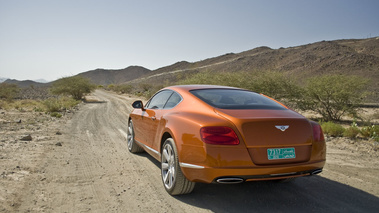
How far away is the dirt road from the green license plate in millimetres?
611

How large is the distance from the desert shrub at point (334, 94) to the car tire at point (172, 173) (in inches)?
479

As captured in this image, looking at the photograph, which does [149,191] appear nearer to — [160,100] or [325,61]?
[160,100]

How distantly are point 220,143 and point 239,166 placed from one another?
0.30 metres

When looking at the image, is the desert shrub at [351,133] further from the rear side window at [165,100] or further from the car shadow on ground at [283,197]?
the rear side window at [165,100]

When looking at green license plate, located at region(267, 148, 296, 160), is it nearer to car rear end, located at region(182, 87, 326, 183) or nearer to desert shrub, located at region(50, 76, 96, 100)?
car rear end, located at region(182, 87, 326, 183)

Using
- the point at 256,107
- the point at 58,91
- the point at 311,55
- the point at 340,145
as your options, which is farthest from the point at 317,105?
the point at 311,55

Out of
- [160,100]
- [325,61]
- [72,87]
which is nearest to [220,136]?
[160,100]

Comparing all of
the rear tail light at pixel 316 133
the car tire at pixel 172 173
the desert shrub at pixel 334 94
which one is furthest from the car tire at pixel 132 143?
the desert shrub at pixel 334 94

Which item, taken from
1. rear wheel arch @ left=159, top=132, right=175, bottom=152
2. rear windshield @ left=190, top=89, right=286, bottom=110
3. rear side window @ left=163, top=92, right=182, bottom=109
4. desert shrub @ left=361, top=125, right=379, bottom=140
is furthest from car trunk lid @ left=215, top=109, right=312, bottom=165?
desert shrub @ left=361, top=125, right=379, bottom=140

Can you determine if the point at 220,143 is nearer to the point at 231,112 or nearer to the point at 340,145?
the point at 231,112

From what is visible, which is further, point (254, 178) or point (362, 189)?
point (362, 189)

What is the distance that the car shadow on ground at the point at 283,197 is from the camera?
335 cm

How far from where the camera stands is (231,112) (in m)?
3.38

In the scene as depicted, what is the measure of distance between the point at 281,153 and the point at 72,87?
3313cm
